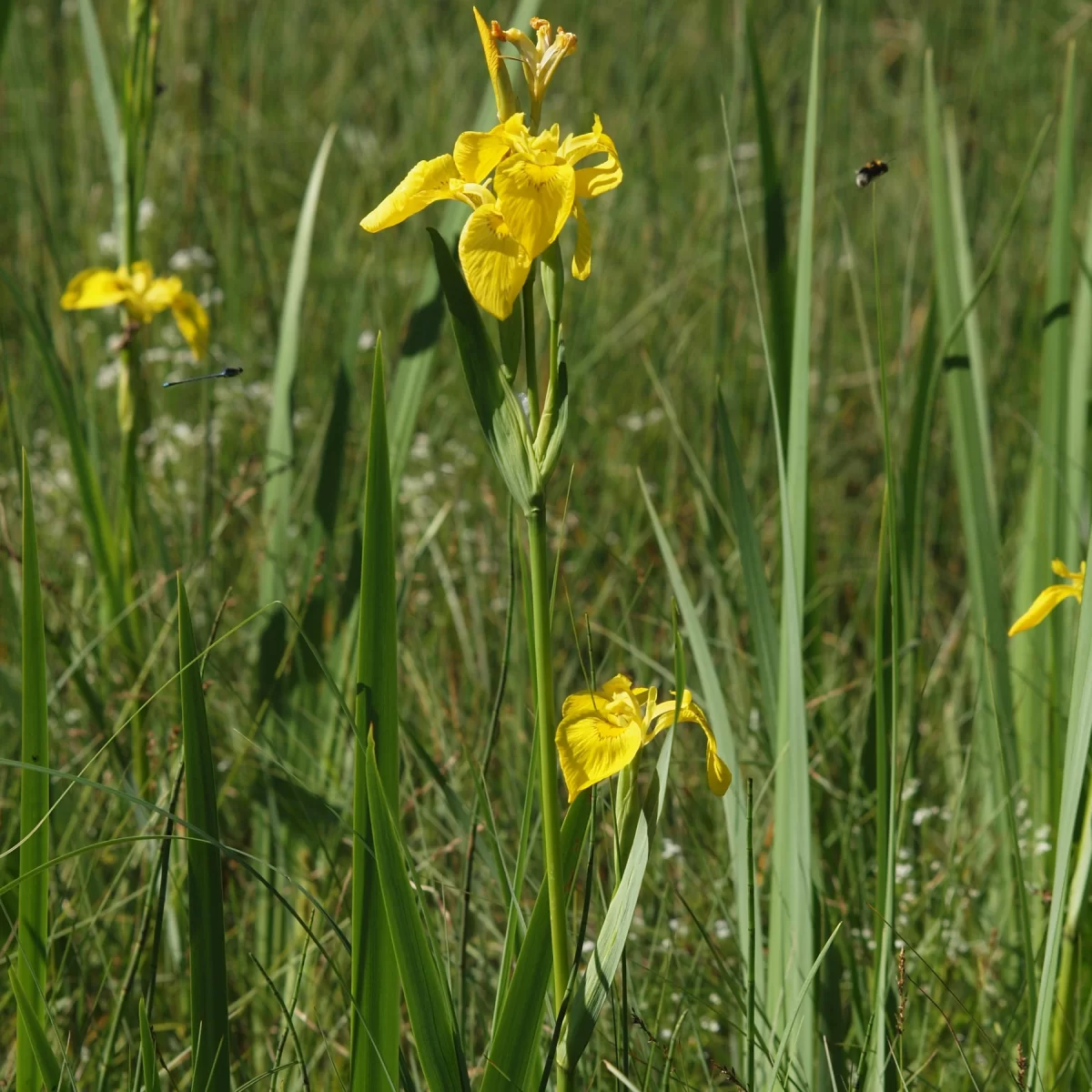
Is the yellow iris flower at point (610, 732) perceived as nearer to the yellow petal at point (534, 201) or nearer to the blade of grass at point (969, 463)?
the yellow petal at point (534, 201)

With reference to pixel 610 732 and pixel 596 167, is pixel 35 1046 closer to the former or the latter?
pixel 610 732

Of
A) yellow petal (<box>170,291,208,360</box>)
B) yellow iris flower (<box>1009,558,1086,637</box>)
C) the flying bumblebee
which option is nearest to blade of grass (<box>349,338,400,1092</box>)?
the flying bumblebee

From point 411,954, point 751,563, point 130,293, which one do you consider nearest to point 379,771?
point 411,954

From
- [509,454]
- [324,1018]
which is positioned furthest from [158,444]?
[509,454]

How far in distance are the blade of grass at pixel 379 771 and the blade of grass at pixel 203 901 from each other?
103mm

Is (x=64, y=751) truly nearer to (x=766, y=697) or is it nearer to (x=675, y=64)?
(x=766, y=697)

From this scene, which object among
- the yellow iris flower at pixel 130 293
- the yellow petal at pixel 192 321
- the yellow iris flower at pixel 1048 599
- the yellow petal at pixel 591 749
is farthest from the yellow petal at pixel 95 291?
the yellow iris flower at pixel 1048 599

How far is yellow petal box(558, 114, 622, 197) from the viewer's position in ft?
2.79

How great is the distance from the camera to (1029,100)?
382 centimetres

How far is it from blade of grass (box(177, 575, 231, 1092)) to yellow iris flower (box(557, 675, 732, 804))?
27 cm

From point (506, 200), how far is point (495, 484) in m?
1.62

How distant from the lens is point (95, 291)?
1.85 m

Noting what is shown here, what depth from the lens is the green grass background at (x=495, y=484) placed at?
1.38 m

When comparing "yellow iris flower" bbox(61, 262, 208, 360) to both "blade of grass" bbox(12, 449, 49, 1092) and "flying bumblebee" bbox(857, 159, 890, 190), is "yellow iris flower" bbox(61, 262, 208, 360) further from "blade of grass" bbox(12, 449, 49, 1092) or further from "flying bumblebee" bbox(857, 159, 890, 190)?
"flying bumblebee" bbox(857, 159, 890, 190)
